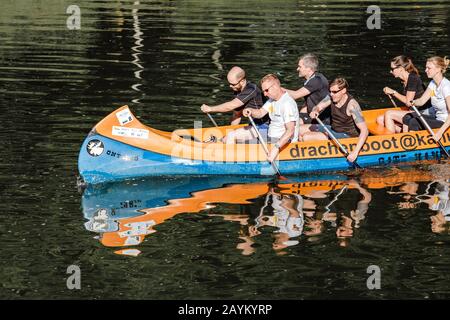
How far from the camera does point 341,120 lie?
1805 centimetres

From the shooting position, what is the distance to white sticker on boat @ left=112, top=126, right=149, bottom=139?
16.8 metres

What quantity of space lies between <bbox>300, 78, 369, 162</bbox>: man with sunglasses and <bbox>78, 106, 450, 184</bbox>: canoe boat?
1.04ft

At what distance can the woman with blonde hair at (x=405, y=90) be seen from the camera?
1861 centimetres

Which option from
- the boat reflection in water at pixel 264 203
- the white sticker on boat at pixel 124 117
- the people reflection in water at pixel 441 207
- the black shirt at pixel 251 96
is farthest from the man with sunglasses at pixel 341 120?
the white sticker on boat at pixel 124 117

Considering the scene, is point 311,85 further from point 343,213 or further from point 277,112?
point 343,213

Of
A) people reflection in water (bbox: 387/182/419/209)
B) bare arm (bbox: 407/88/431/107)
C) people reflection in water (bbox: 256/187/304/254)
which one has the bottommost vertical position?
people reflection in water (bbox: 256/187/304/254)

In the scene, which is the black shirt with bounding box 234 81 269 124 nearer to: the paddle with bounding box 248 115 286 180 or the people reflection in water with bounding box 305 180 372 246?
the paddle with bounding box 248 115 286 180

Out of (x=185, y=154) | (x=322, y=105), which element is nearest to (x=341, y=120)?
(x=322, y=105)

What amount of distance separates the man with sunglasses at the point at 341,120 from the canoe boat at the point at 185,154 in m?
0.32

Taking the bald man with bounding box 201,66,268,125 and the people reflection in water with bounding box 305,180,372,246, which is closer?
the people reflection in water with bounding box 305,180,372,246

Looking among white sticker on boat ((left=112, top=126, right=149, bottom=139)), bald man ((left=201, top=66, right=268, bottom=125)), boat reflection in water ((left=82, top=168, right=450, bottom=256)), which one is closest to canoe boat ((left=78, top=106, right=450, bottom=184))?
white sticker on boat ((left=112, top=126, right=149, bottom=139))

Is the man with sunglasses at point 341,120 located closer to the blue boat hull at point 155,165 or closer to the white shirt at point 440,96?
the blue boat hull at point 155,165

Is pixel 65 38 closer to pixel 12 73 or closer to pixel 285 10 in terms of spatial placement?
pixel 12 73

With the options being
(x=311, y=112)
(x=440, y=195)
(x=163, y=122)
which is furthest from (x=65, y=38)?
(x=440, y=195)
